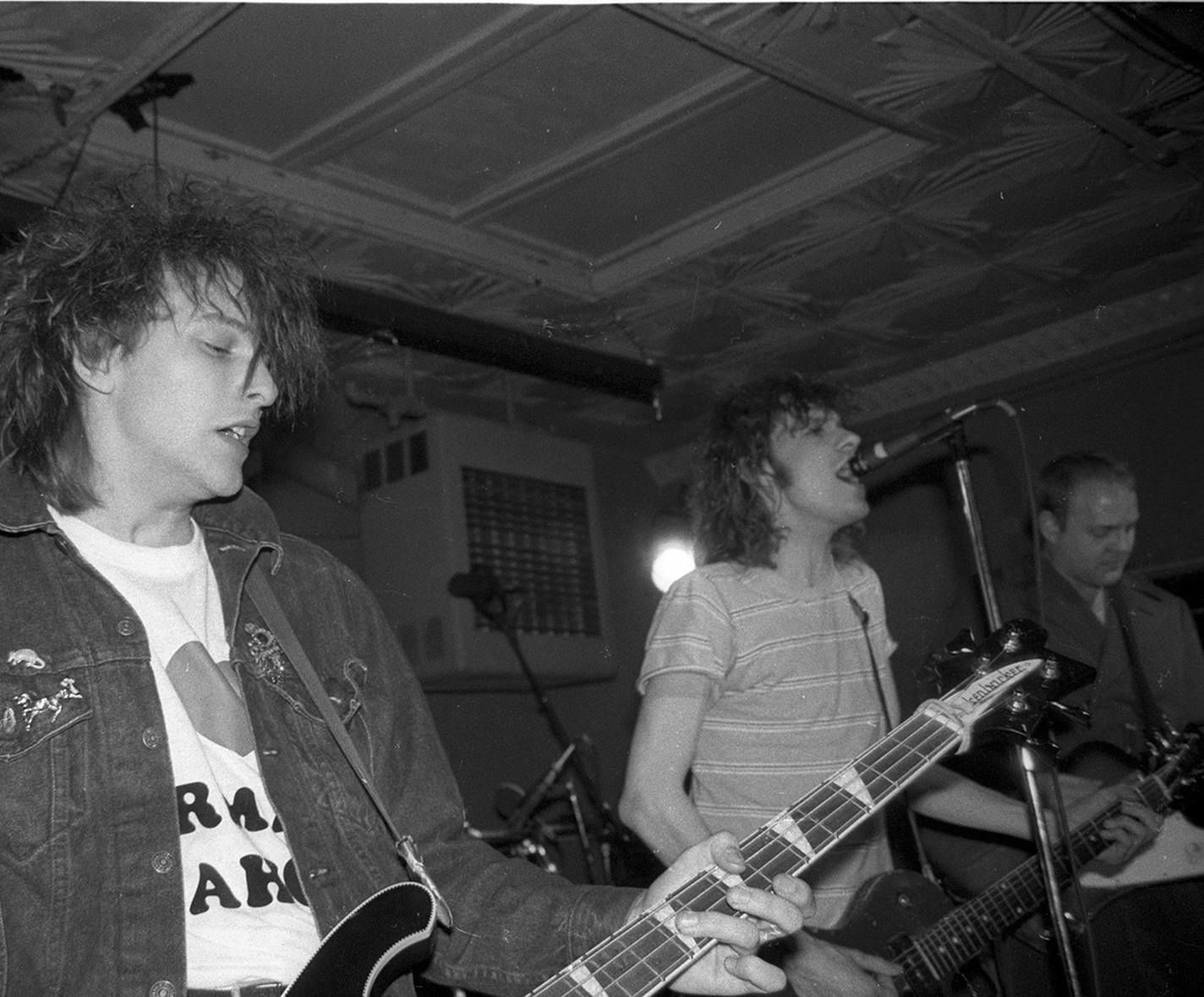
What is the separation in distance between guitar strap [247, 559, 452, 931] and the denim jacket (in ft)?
0.05

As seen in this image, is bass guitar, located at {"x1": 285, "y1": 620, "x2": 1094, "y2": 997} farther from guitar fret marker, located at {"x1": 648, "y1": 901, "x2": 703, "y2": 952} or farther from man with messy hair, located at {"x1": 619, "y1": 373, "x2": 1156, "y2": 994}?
man with messy hair, located at {"x1": 619, "y1": 373, "x2": 1156, "y2": 994}

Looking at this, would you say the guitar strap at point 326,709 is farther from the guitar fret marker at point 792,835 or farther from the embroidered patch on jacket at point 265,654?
the guitar fret marker at point 792,835

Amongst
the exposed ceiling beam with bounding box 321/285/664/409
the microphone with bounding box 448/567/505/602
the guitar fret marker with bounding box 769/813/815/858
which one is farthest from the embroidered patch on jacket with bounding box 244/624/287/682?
the microphone with bounding box 448/567/505/602

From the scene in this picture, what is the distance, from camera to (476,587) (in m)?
3.77

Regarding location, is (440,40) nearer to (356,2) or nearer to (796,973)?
(356,2)

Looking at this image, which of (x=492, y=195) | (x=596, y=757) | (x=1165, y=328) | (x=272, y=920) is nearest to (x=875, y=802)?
(x=272, y=920)

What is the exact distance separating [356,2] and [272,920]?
2.04m

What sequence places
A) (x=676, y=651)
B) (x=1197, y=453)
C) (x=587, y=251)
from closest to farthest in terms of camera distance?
(x=676, y=651) < (x=1197, y=453) < (x=587, y=251)

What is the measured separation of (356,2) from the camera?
99.8 inches

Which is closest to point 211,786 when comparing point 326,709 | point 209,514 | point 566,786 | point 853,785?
point 326,709

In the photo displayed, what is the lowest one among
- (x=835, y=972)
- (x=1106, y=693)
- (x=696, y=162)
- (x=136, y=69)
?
(x=835, y=972)

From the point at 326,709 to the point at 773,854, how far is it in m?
0.58

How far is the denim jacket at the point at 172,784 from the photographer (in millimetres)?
1172

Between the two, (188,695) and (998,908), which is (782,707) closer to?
(998,908)
